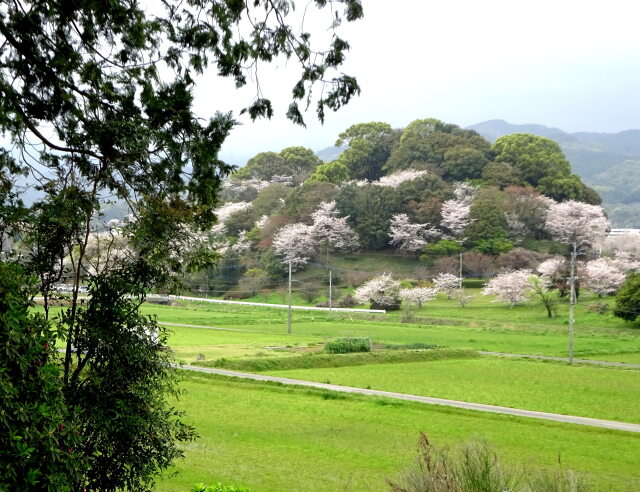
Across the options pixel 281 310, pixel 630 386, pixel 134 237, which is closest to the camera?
pixel 134 237

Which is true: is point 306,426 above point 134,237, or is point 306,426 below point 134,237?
below

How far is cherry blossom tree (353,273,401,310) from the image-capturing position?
55281 millimetres

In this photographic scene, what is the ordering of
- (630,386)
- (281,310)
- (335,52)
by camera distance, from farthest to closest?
(281,310)
(630,386)
(335,52)

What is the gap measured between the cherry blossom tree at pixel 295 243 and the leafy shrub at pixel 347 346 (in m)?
32.7

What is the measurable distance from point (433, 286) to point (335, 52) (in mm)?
49846

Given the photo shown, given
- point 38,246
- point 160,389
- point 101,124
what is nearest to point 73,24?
point 101,124

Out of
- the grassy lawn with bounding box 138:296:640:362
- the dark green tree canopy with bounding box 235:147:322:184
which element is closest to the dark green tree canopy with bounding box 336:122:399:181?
the dark green tree canopy with bounding box 235:147:322:184

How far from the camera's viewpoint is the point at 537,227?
63625 mm

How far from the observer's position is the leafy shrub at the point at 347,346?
31219 millimetres

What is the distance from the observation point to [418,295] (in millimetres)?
53906

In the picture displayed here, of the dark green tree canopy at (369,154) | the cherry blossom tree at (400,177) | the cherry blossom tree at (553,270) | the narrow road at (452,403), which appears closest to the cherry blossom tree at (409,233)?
the cherry blossom tree at (400,177)

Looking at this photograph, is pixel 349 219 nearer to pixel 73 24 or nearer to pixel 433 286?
pixel 433 286

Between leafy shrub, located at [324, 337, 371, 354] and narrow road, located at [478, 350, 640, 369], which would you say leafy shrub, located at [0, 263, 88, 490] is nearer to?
leafy shrub, located at [324, 337, 371, 354]

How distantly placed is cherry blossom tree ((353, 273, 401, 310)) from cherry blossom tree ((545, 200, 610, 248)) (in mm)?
16645
